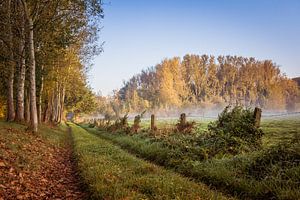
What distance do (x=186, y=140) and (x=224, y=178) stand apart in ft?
22.5

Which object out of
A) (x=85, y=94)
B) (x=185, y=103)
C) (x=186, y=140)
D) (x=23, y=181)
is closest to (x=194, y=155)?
(x=186, y=140)

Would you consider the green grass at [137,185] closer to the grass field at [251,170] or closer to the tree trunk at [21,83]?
the grass field at [251,170]

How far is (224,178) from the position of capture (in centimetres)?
949

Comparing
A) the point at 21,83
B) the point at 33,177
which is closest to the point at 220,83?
the point at 21,83

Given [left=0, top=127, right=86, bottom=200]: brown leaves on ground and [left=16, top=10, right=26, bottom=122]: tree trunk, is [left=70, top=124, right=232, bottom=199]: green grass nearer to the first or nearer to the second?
[left=0, top=127, right=86, bottom=200]: brown leaves on ground

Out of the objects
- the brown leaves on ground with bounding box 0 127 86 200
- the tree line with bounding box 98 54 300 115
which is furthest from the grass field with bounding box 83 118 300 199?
the tree line with bounding box 98 54 300 115

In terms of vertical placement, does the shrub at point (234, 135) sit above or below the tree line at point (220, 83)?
below

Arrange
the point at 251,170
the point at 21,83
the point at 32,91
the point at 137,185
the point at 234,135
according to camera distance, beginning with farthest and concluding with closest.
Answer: the point at 21,83, the point at 32,91, the point at 234,135, the point at 251,170, the point at 137,185

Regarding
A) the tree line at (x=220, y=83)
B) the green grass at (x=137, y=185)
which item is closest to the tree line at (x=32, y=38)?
the green grass at (x=137, y=185)

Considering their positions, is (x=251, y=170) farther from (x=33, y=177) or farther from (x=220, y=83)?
(x=220, y=83)

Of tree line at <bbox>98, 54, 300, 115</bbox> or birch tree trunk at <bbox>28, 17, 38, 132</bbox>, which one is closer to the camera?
birch tree trunk at <bbox>28, 17, 38, 132</bbox>

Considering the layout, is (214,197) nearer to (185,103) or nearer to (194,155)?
(194,155)

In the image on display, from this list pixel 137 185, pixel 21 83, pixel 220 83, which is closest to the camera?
pixel 137 185

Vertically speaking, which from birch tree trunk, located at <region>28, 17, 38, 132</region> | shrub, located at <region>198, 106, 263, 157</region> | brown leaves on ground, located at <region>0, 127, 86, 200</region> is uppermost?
birch tree trunk, located at <region>28, 17, 38, 132</region>
